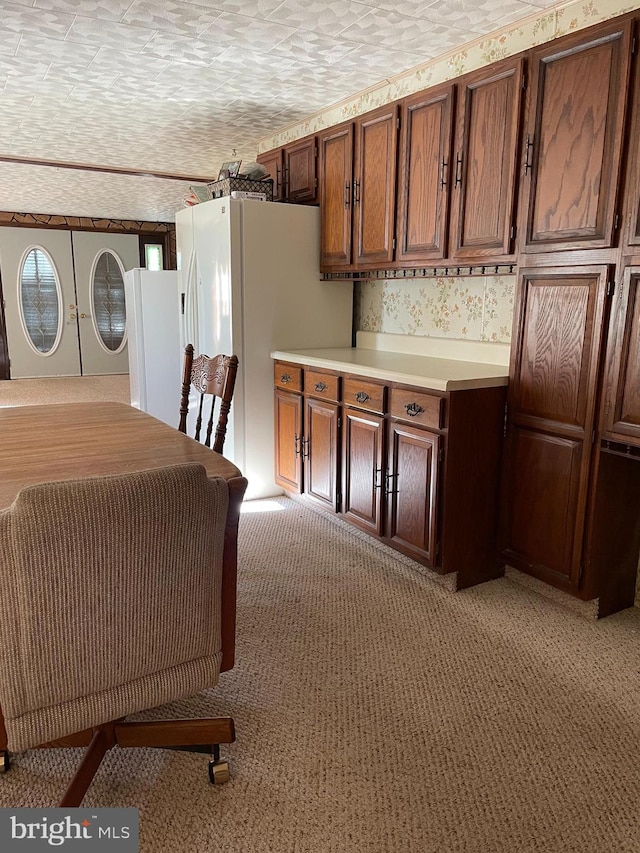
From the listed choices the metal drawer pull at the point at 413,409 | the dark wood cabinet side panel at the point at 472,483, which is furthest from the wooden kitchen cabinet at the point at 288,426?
the dark wood cabinet side panel at the point at 472,483

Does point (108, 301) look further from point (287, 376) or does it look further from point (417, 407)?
point (417, 407)

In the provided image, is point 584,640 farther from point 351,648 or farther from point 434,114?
point 434,114

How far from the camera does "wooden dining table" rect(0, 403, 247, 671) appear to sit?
143 centimetres

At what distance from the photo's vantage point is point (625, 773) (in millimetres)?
1670

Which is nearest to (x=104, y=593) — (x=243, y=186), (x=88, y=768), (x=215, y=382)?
(x=88, y=768)

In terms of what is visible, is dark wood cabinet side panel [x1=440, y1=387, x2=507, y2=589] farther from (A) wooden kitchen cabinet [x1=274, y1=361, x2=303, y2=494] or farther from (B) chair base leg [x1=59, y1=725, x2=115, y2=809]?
(B) chair base leg [x1=59, y1=725, x2=115, y2=809]

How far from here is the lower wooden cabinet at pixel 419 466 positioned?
2572 mm

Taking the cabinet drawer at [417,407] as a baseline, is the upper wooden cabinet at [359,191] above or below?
above

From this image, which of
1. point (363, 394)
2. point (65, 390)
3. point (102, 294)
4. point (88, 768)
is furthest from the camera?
point (102, 294)

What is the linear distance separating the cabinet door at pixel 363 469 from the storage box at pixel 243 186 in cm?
154

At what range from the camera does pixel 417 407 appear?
8.71ft

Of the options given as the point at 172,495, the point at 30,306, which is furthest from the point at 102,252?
the point at 172,495

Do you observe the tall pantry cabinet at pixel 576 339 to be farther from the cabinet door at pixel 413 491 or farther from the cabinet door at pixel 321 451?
the cabinet door at pixel 321 451

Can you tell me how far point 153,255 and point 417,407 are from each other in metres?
7.18
